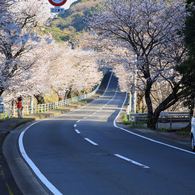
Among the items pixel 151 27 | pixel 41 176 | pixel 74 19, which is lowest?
pixel 41 176

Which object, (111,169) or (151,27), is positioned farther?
(151,27)

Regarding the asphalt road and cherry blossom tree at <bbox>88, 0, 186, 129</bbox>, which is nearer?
the asphalt road

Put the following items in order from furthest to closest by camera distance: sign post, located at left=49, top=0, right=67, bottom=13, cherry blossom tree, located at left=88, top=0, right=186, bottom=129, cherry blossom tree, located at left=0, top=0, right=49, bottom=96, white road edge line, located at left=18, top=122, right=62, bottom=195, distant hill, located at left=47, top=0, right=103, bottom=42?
distant hill, located at left=47, top=0, right=103, bottom=42
cherry blossom tree, located at left=0, top=0, right=49, bottom=96
cherry blossom tree, located at left=88, top=0, right=186, bottom=129
sign post, located at left=49, top=0, right=67, bottom=13
white road edge line, located at left=18, top=122, right=62, bottom=195

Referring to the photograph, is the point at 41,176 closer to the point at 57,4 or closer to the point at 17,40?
the point at 57,4

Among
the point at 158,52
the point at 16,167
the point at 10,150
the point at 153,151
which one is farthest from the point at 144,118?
the point at 16,167

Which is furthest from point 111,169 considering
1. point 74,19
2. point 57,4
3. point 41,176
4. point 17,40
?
point 74,19

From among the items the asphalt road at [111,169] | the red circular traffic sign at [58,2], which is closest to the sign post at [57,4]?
the red circular traffic sign at [58,2]

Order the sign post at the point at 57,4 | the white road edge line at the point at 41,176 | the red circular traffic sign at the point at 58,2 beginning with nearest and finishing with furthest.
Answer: the white road edge line at the point at 41,176, the sign post at the point at 57,4, the red circular traffic sign at the point at 58,2

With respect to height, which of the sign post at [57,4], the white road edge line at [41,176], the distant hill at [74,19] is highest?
the distant hill at [74,19]

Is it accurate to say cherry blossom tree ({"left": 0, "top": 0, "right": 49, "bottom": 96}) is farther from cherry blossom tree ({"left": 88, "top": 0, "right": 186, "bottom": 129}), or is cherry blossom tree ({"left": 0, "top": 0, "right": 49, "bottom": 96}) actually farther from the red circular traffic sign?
the red circular traffic sign

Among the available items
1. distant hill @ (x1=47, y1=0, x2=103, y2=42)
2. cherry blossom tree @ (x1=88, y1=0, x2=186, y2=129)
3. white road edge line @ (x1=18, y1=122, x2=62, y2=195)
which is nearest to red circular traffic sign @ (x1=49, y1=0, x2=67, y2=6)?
white road edge line @ (x1=18, y1=122, x2=62, y2=195)

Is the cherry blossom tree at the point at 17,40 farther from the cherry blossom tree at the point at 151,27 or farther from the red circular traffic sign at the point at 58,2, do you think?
the red circular traffic sign at the point at 58,2

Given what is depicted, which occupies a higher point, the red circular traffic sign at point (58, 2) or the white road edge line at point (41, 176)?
the red circular traffic sign at point (58, 2)

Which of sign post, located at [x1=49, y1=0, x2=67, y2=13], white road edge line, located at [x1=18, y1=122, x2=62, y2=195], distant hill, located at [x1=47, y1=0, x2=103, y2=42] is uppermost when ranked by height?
distant hill, located at [x1=47, y1=0, x2=103, y2=42]
